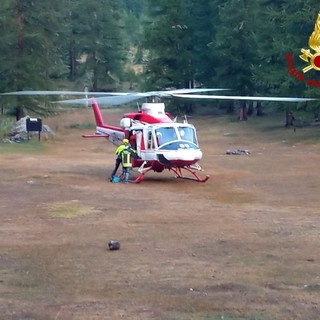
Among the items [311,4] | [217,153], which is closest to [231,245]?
[217,153]

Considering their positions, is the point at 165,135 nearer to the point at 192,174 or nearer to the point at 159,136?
the point at 159,136

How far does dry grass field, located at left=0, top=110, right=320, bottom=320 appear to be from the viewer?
A: 8.70 m

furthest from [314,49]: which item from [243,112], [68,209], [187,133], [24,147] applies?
[68,209]

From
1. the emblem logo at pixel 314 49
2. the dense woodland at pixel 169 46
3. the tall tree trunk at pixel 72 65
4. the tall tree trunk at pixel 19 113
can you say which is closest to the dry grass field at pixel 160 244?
the emblem logo at pixel 314 49

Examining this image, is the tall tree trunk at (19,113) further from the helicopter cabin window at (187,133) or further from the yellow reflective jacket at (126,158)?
the helicopter cabin window at (187,133)

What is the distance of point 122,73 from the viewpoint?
2430 inches

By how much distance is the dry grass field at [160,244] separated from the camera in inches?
342

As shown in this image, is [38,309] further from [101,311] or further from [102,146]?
[102,146]

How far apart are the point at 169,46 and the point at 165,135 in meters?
31.7

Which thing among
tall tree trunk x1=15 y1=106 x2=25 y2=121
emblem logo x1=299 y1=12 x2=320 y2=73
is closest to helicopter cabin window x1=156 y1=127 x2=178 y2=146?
emblem logo x1=299 y1=12 x2=320 y2=73

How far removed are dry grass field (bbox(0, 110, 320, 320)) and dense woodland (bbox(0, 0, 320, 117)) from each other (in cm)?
1357

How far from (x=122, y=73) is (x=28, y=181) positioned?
41.7 metres

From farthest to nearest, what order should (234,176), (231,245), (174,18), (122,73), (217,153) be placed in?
(122,73)
(174,18)
(217,153)
(234,176)
(231,245)

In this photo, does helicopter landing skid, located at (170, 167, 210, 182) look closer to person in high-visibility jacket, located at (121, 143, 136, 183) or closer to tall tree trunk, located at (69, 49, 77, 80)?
person in high-visibility jacket, located at (121, 143, 136, 183)
